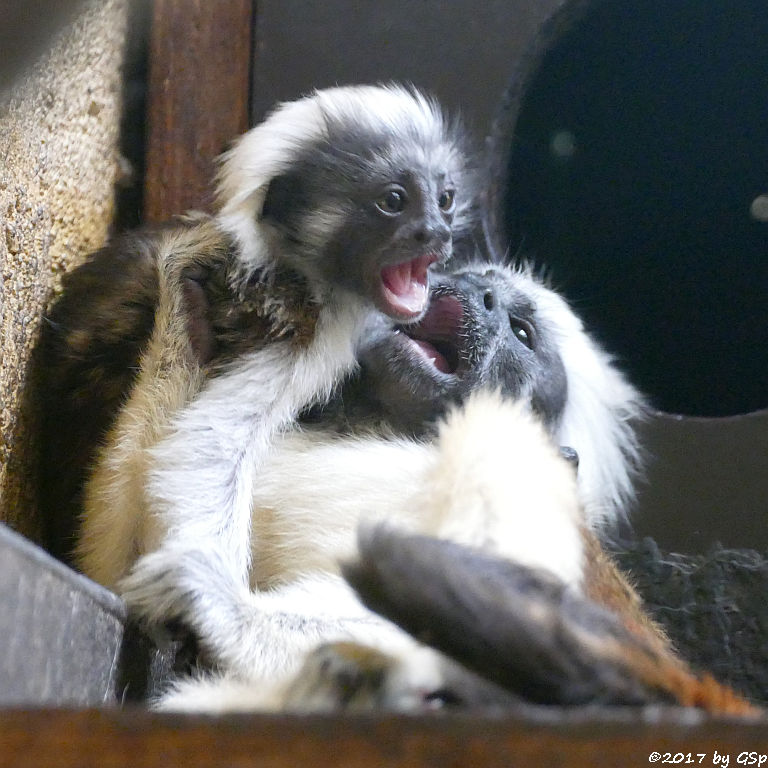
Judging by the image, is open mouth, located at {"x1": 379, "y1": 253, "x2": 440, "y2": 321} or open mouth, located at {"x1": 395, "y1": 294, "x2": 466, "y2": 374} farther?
open mouth, located at {"x1": 395, "y1": 294, "x2": 466, "y2": 374}

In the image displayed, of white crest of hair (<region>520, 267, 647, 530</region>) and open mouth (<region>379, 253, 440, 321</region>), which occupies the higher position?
open mouth (<region>379, 253, 440, 321</region>)

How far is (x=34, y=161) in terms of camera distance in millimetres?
2328

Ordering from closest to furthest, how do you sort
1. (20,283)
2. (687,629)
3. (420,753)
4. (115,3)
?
(420,753), (20,283), (687,629), (115,3)

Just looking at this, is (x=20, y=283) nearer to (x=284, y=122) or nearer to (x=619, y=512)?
(x=284, y=122)

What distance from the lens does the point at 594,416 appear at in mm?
2875

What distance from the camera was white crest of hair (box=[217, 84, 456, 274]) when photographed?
2451 millimetres

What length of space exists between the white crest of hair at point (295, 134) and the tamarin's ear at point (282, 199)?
1 centimetres

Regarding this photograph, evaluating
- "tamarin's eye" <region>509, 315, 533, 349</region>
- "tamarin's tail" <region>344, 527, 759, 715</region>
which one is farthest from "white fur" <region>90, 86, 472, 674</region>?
"tamarin's tail" <region>344, 527, 759, 715</region>

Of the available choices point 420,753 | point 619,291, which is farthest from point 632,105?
point 420,753

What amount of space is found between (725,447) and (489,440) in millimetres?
1529

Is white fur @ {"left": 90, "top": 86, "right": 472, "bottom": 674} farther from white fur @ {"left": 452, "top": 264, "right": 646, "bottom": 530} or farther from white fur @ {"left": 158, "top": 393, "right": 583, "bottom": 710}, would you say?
white fur @ {"left": 452, "top": 264, "right": 646, "bottom": 530}

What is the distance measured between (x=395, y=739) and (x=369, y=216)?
1703mm

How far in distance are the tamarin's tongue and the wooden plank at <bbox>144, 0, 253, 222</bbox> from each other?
858 mm

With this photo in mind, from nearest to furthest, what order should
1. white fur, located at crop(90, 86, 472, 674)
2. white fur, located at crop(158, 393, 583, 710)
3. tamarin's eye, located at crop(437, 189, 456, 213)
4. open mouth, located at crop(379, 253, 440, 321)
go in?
1. white fur, located at crop(158, 393, 583, 710)
2. white fur, located at crop(90, 86, 472, 674)
3. open mouth, located at crop(379, 253, 440, 321)
4. tamarin's eye, located at crop(437, 189, 456, 213)
